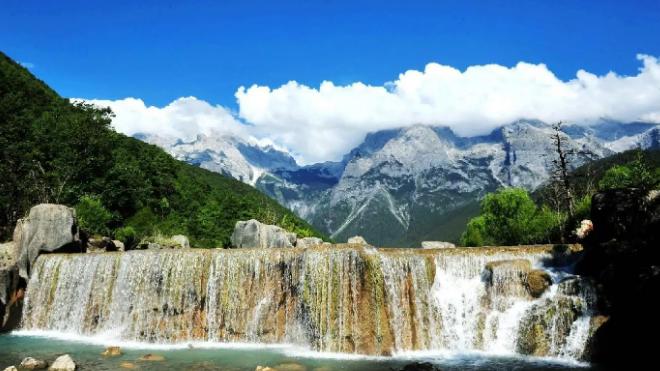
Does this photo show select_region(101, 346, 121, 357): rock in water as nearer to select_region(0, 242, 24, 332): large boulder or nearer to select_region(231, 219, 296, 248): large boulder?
select_region(0, 242, 24, 332): large boulder

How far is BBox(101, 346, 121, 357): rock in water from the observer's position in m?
27.3

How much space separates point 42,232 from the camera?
1483 inches

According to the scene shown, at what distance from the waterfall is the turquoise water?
1431 millimetres

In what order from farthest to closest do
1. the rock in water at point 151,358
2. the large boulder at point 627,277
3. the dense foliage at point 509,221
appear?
the dense foliage at point 509,221
the rock in water at point 151,358
the large boulder at point 627,277

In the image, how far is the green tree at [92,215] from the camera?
58.4 metres

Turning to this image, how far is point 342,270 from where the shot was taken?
2939 centimetres

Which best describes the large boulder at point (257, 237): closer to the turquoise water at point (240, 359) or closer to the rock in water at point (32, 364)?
the turquoise water at point (240, 359)

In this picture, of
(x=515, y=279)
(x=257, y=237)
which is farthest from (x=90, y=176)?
(x=515, y=279)

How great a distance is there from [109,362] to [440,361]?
54.6 feet

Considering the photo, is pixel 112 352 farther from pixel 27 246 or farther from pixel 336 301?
→ pixel 27 246

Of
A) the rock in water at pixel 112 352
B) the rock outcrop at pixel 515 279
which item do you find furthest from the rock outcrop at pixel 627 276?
the rock in water at pixel 112 352

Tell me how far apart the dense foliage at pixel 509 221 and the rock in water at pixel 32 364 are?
6259cm

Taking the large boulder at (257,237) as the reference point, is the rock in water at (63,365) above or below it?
below

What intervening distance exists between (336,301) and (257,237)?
33.0m
